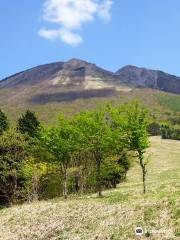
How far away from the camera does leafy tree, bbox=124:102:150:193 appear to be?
54672 mm

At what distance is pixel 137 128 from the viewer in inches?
2158

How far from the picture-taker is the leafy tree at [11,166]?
66938 millimetres

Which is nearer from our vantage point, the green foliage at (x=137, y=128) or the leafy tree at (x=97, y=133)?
the green foliage at (x=137, y=128)

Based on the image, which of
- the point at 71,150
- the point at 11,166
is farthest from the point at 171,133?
the point at 71,150

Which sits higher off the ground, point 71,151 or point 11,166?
point 71,151

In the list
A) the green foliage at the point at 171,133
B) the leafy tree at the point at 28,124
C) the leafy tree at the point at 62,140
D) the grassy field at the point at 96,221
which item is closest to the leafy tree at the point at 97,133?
the leafy tree at the point at 62,140

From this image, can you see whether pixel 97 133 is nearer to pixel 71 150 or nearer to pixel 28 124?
pixel 71 150

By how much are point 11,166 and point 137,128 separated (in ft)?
68.9

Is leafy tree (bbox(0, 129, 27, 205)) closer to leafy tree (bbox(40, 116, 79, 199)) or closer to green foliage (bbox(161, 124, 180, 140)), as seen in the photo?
leafy tree (bbox(40, 116, 79, 199))

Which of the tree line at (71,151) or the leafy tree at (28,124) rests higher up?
the leafy tree at (28,124)

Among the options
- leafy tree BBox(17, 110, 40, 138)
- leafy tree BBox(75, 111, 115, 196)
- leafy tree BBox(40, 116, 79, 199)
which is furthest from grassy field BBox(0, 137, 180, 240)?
leafy tree BBox(17, 110, 40, 138)

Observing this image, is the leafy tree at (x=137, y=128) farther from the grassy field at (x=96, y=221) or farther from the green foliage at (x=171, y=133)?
the green foliage at (x=171, y=133)

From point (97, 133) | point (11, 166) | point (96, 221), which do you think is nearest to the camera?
point (96, 221)

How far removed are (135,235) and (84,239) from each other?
340 cm
